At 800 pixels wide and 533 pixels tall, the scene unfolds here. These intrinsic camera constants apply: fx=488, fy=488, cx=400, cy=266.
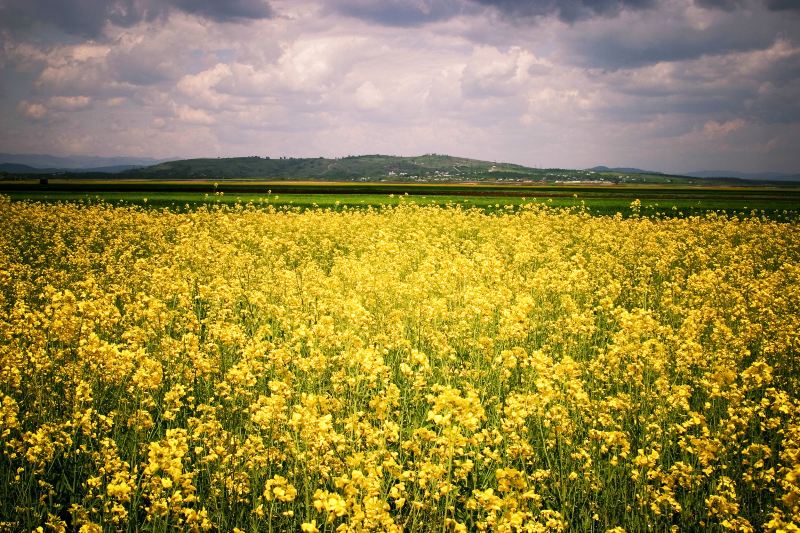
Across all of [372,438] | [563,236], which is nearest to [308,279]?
[372,438]

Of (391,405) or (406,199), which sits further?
(406,199)

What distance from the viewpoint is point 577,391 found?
5.73 metres

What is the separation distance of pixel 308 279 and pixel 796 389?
30.4ft

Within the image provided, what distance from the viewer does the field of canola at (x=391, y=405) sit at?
4.33 metres

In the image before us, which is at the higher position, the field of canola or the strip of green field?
the strip of green field

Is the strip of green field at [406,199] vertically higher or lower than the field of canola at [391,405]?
higher

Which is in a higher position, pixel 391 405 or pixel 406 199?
pixel 406 199

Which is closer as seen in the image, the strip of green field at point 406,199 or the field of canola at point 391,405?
the field of canola at point 391,405

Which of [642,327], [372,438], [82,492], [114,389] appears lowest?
[82,492]

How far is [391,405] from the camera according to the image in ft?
22.8

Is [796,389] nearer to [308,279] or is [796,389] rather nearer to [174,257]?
[308,279]

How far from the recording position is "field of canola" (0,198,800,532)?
4.33m

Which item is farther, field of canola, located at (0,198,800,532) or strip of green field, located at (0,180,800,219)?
strip of green field, located at (0,180,800,219)

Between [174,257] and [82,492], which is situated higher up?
[174,257]
